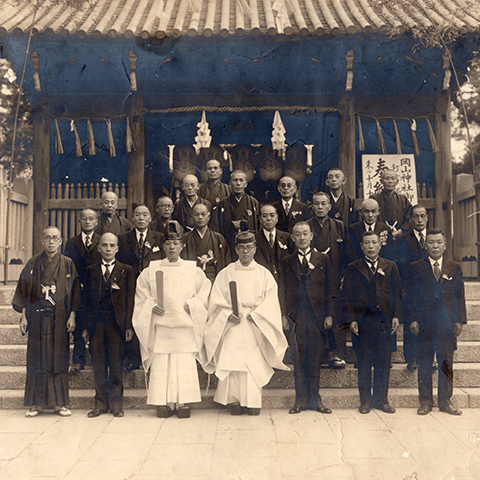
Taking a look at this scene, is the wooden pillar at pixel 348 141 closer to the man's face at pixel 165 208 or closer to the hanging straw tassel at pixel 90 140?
the man's face at pixel 165 208

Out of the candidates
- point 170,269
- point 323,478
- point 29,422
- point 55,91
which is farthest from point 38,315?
point 55,91

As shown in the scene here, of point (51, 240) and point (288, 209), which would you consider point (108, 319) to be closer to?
point (51, 240)

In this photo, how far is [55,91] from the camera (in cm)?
729

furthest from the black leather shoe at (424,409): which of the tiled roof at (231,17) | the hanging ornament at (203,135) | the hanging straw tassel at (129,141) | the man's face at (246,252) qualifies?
the hanging straw tassel at (129,141)

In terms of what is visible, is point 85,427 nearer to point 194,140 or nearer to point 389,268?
point 389,268

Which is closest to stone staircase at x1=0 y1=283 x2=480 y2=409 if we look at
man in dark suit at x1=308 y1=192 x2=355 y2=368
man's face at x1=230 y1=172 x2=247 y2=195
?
man in dark suit at x1=308 y1=192 x2=355 y2=368

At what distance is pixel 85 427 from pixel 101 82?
16.8 feet

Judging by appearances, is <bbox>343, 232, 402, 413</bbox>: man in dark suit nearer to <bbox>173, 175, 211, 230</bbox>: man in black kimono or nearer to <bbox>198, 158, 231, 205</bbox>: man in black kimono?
<bbox>173, 175, 211, 230</bbox>: man in black kimono

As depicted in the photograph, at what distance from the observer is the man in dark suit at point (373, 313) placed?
4566 millimetres

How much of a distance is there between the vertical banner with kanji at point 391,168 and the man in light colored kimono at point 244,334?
325 cm

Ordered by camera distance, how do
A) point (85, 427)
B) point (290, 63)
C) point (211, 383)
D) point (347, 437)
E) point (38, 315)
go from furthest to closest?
point (290, 63) < point (211, 383) < point (38, 315) < point (85, 427) < point (347, 437)

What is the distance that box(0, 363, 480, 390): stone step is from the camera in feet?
16.2

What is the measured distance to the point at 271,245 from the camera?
5223mm

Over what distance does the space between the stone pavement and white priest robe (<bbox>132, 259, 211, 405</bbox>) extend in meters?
0.28
